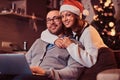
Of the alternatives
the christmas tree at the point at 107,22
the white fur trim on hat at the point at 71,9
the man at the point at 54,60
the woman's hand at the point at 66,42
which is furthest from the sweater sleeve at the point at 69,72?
the christmas tree at the point at 107,22

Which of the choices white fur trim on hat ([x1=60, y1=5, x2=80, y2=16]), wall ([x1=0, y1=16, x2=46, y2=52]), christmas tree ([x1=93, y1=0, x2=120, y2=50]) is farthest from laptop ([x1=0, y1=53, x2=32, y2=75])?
christmas tree ([x1=93, y1=0, x2=120, y2=50])

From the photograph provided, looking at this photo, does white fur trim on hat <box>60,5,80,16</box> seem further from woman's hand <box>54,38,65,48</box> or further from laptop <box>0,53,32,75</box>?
laptop <box>0,53,32,75</box>

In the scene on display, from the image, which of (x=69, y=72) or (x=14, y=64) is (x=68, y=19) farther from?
(x=14, y=64)

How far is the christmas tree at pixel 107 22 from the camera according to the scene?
546 centimetres

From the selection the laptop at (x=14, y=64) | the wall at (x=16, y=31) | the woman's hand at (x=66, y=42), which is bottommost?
the wall at (x=16, y=31)

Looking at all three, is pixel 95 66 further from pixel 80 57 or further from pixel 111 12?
pixel 111 12

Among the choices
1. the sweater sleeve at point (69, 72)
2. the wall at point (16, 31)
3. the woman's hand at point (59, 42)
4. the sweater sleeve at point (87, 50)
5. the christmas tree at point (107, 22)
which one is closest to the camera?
the sweater sleeve at point (69, 72)

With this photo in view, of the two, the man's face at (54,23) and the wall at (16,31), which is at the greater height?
the man's face at (54,23)

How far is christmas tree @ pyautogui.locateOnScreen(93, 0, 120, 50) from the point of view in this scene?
17.9ft

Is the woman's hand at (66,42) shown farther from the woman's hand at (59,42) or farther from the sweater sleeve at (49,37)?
the sweater sleeve at (49,37)

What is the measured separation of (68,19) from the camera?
2617 mm

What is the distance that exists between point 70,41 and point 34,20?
101 inches

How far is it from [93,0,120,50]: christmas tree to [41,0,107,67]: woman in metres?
2.74

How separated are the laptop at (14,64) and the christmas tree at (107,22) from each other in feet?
12.1
